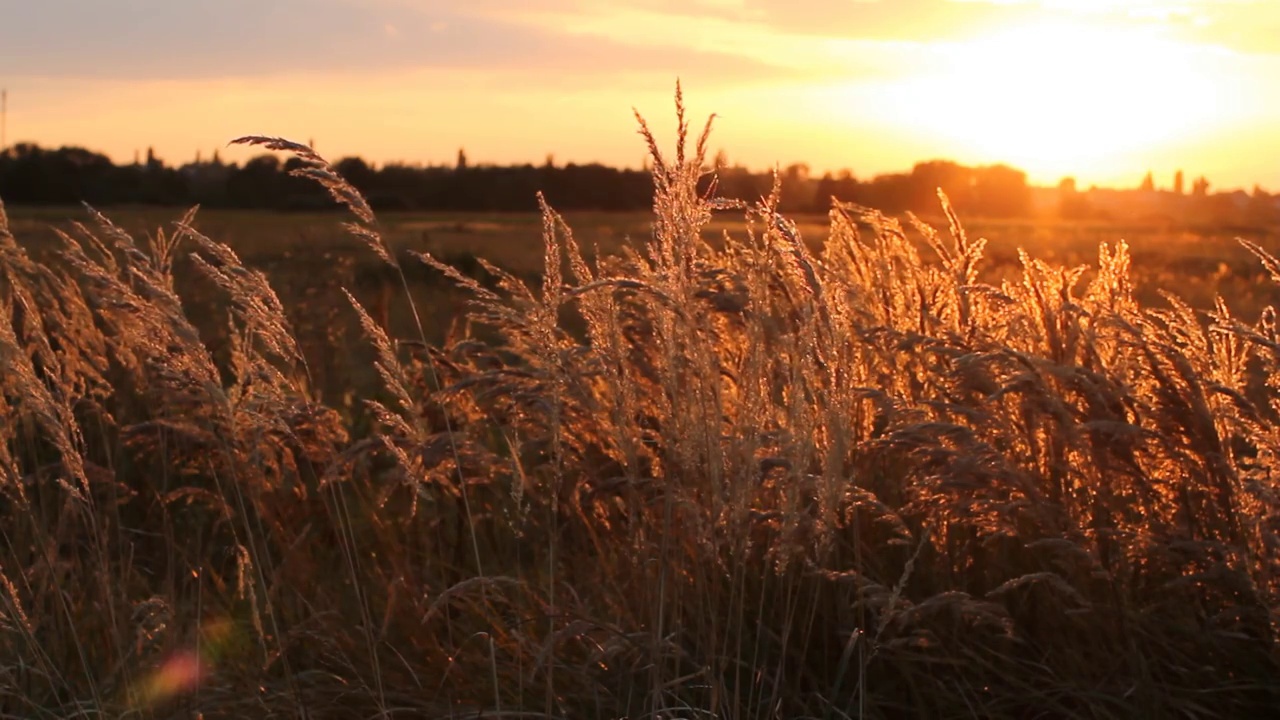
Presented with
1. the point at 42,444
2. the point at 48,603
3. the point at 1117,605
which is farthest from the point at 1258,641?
the point at 42,444

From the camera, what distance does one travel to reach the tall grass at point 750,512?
93.2 inches

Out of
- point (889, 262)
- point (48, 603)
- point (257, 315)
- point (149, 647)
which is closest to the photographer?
point (257, 315)

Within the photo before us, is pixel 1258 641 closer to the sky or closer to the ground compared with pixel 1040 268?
closer to the ground

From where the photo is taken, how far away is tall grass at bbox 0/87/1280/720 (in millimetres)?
2367

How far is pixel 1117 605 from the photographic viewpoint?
2.70 m

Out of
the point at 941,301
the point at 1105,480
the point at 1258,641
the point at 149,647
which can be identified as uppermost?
the point at 941,301

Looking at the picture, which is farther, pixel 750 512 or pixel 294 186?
pixel 294 186

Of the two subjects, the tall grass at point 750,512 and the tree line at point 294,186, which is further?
the tree line at point 294,186

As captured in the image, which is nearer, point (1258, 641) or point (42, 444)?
point (1258, 641)

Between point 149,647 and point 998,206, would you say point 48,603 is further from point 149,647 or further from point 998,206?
point 998,206

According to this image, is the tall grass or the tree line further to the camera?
the tree line

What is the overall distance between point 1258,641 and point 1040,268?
1107mm

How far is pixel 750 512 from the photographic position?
2316 mm

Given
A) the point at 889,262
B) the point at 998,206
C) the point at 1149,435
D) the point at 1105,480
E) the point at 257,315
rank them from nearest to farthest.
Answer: the point at 257,315 → the point at 1149,435 → the point at 1105,480 → the point at 889,262 → the point at 998,206
